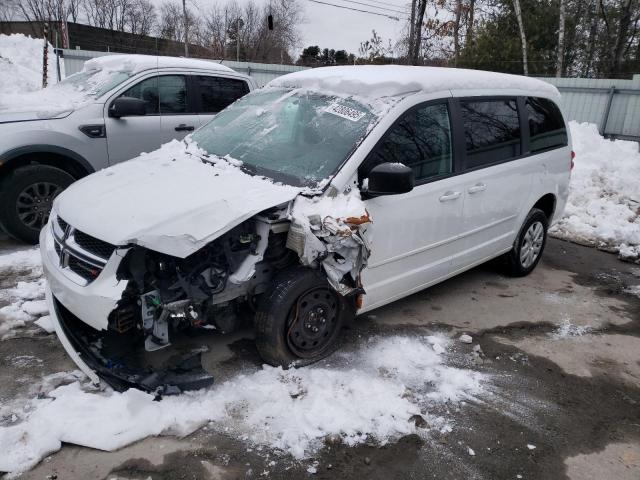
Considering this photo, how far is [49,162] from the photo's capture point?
5305 mm

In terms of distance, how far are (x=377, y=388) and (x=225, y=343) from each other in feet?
3.88

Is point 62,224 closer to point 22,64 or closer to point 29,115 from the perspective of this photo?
point 29,115

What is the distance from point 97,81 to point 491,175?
4.67 m

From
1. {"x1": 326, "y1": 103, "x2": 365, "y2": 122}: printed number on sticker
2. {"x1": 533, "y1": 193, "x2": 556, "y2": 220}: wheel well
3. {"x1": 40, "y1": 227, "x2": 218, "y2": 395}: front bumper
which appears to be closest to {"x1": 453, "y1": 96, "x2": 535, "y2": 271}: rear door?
{"x1": 533, "y1": 193, "x2": 556, "y2": 220}: wheel well

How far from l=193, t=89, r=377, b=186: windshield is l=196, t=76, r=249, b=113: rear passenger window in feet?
7.50

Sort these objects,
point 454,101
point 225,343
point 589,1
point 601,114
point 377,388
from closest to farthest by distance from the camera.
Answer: point 377,388
point 225,343
point 454,101
point 601,114
point 589,1

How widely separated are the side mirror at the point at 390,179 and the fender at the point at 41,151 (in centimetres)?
370

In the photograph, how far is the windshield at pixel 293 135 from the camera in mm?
3410

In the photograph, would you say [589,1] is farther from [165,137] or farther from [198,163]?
[198,163]

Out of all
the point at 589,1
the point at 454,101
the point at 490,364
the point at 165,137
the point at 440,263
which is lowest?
the point at 490,364

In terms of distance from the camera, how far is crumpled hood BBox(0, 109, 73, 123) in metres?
5.05

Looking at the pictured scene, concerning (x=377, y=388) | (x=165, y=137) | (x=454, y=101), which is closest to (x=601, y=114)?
(x=454, y=101)

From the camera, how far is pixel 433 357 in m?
3.73

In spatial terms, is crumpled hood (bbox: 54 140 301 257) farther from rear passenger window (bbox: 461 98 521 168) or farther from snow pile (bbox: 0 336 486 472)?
rear passenger window (bbox: 461 98 521 168)
